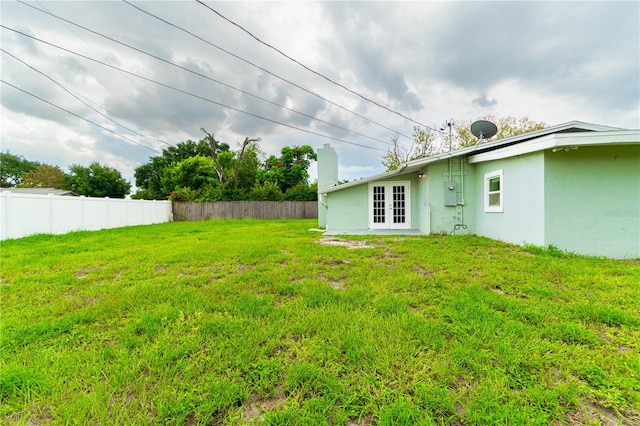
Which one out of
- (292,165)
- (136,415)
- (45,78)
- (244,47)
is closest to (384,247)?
(136,415)

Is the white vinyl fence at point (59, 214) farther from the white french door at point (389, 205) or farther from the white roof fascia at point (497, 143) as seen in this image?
the white french door at point (389, 205)

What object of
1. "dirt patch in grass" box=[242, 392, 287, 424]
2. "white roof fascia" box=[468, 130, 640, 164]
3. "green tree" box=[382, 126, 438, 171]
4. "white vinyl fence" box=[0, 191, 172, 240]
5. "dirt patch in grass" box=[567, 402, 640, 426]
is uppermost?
"green tree" box=[382, 126, 438, 171]

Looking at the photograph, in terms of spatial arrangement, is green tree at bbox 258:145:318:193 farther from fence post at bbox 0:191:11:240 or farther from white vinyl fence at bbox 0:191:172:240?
fence post at bbox 0:191:11:240

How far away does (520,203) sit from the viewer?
6.09 m

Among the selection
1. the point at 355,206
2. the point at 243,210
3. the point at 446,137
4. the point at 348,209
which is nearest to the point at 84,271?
the point at 348,209

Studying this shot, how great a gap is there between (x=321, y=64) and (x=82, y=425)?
11.2 metres

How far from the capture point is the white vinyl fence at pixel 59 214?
295 inches

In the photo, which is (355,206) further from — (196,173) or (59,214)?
(196,173)

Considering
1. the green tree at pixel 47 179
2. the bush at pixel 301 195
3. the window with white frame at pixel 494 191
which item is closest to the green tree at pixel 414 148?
the bush at pixel 301 195

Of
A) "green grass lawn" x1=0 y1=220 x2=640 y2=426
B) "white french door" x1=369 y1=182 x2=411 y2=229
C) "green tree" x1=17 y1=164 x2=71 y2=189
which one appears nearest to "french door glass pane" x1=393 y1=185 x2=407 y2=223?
"white french door" x1=369 y1=182 x2=411 y2=229

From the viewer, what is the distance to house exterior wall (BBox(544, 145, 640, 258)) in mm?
5211

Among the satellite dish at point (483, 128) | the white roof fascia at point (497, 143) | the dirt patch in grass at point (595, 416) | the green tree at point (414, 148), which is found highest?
the green tree at point (414, 148)

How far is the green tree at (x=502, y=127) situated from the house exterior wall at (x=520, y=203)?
1501cm

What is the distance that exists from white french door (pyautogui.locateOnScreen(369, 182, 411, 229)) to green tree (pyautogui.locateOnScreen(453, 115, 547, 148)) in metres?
13.9
